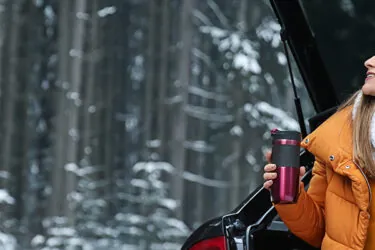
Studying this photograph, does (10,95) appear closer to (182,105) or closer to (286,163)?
(182,105)

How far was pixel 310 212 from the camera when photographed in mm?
2281


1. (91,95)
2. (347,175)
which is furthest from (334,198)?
(91,95)

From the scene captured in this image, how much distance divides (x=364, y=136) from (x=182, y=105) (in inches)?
143

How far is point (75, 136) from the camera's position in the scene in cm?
570

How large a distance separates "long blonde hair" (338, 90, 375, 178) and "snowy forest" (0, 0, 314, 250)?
3.45m

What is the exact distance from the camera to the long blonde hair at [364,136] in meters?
2.05

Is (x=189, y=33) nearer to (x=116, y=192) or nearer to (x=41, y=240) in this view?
(x=116, y=192)

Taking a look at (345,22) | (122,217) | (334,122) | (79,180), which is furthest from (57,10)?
(334,122)

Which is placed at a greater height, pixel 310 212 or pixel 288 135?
pixel 288 135

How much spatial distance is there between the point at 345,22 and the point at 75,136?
2.66 meters

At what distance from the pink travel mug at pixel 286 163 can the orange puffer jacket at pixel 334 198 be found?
0.32ft

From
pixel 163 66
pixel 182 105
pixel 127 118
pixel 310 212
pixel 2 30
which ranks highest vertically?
pixel 2 30

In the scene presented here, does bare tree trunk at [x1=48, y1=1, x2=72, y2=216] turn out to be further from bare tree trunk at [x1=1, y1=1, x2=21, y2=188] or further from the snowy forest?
bare tree trunk at [x1=1, y1=1, x2=21, y2=188]

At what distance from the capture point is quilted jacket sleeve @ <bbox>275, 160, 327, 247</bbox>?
2232 millimetres
